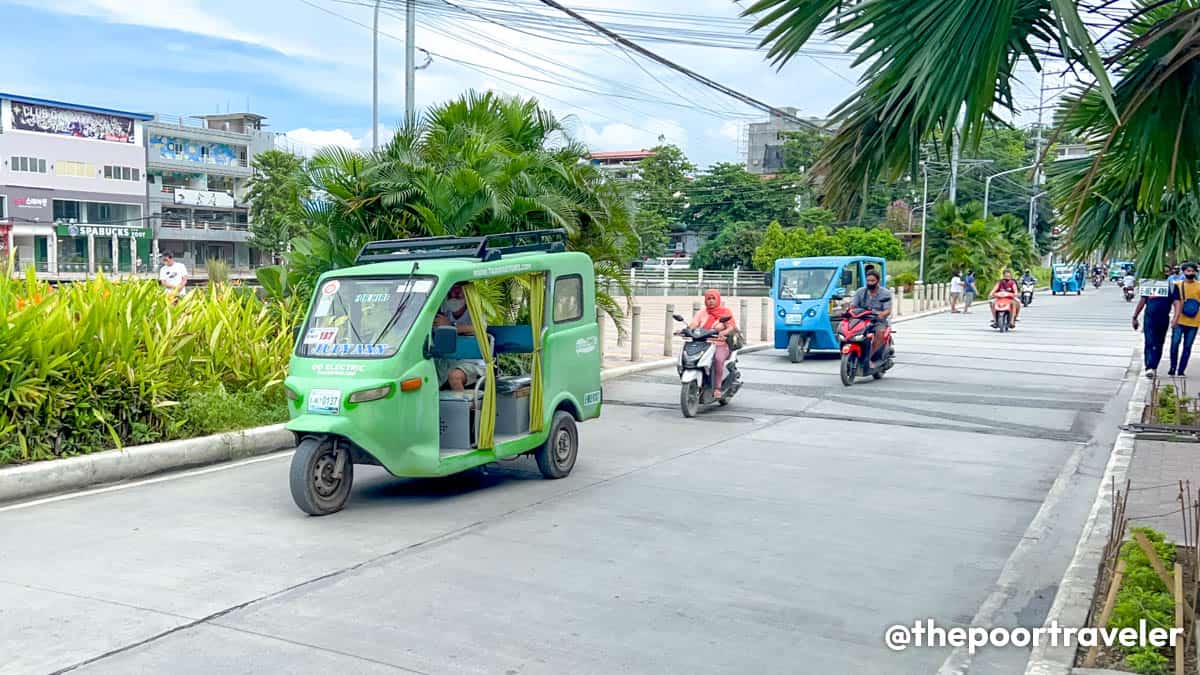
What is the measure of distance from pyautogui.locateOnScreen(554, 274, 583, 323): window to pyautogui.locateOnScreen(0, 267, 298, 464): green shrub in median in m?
3.59

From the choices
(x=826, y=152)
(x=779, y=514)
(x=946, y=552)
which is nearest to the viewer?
(x=826, y=152)

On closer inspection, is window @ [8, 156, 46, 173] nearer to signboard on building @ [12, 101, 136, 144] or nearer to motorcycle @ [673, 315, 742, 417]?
signboard on building @ [12, 101, 136, 144]

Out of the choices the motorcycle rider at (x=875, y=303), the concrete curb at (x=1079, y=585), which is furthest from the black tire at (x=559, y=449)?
the motorcycle rider at (x=875, y=303)

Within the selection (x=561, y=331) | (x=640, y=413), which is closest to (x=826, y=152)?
(x=561, y=331)

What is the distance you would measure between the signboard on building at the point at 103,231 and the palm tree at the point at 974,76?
56955mm

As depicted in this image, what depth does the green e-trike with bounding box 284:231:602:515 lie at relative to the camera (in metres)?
7.95

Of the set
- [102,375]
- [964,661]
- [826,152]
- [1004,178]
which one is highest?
[1004,178]

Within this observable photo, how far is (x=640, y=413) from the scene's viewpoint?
14086 millimetres

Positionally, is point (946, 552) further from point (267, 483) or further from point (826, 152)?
point (267, 483)

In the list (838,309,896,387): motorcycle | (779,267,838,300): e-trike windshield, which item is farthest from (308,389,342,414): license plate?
(779,267,838,300): e-trike windshield

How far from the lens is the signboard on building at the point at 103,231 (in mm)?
55625

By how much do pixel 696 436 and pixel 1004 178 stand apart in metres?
80.5

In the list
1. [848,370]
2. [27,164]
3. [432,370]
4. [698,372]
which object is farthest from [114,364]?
[27,164]

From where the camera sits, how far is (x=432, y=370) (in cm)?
842
